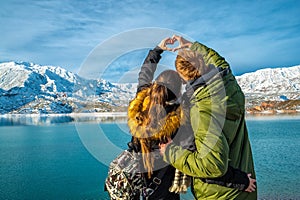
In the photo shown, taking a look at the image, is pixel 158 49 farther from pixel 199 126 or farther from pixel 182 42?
pixel 199 126

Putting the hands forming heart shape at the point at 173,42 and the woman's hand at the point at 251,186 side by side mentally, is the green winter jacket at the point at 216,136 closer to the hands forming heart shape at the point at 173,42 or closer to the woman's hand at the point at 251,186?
the woman's hand at the point at 251,186

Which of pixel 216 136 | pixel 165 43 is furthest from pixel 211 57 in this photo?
pixel 165 43

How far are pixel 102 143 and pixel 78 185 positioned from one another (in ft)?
65.1

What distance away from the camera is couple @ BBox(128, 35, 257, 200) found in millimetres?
2102

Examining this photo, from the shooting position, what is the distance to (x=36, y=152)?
1503 inches

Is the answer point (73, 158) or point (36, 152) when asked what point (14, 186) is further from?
point (36, 152)

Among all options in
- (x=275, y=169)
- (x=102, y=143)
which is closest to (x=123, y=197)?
(x=102, y=143)

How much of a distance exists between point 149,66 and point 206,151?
1241 millimetres

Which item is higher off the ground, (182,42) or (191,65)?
(182,42)

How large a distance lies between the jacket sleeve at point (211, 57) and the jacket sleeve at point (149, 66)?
A: 0.68 m

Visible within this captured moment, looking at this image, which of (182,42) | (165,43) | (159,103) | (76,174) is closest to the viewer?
(159,103)

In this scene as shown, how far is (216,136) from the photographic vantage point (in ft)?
6.81

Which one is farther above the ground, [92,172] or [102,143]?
[102,143]

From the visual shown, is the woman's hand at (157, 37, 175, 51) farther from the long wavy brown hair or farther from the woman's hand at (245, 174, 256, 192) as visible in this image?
the woman's hand at (245, 174, 256, 192)
